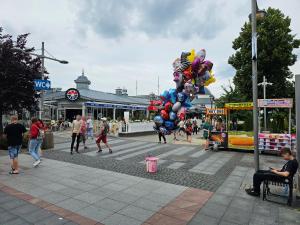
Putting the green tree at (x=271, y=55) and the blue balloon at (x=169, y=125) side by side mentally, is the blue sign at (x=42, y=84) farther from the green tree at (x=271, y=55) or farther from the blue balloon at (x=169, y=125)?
the green tree at (x=271, y=55)

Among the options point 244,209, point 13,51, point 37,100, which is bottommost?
point 244,209

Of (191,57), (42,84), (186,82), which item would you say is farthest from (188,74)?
(42,84)

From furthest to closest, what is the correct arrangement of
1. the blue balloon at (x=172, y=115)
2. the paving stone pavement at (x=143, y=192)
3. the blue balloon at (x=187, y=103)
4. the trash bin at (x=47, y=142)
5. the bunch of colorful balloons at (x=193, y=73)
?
1. the trash bin at (x=47, y=142)
2. the blue balloon at (x=172, y=115)
3. the blue balloon at (x=187, y=103)
4. the bunch of colorful balloons at (x=193, y=73)
5. the paving stone pavement at (x=143, y=192)

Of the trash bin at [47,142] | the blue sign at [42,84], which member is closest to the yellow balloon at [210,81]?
the blue sign at [42,84]

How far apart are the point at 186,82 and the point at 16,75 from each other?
9019 mm

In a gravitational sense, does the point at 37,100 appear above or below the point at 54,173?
above

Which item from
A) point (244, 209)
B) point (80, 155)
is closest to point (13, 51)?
point (80, 155)

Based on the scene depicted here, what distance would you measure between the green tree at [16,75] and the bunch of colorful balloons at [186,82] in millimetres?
8090

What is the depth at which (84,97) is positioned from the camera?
25.8 metres

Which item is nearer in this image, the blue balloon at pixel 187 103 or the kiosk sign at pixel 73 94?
the blue balloon at pixel 187 103

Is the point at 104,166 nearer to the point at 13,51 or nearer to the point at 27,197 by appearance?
the point at 27,197

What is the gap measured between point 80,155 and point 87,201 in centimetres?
591

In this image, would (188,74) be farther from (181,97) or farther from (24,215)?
(24,215)

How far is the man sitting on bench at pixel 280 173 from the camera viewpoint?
539 centimetres
